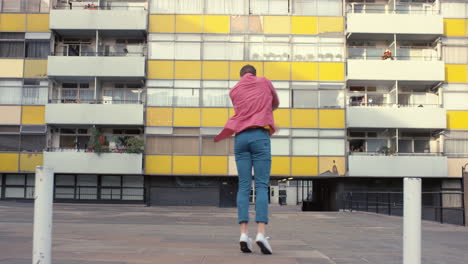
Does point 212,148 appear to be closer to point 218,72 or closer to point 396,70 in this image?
point 218,72

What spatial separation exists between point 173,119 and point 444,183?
55.2ft

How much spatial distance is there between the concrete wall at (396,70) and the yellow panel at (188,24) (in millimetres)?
9219

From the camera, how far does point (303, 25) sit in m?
32.2

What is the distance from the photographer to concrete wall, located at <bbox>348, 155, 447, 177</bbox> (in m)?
31.1

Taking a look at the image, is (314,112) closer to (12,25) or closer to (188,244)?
(12,25)

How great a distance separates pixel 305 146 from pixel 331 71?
15.8 feet

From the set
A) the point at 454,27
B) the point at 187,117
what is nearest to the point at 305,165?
the point at 187,117

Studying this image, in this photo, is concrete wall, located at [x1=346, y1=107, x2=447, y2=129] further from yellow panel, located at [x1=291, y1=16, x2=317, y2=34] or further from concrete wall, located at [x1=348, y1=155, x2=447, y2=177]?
yellow panel, located at [x1=291, y1=16, x2=317, y2=34]

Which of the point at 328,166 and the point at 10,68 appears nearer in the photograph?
the point at 328,166

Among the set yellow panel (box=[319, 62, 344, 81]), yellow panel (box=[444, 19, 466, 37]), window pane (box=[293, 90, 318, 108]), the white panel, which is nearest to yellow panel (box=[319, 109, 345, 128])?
window pane (box=[293, 90, 318, 108])

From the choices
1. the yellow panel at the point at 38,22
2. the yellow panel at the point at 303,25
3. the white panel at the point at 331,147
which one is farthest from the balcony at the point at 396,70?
the yellow panel at the point at 38,22

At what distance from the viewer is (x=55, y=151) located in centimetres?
3170

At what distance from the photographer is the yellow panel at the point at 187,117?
103ft

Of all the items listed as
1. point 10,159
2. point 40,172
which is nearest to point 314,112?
point 10,159
